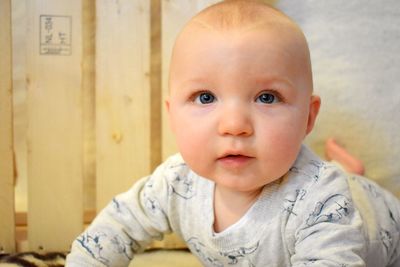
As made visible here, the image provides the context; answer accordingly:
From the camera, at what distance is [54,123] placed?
4.07ft

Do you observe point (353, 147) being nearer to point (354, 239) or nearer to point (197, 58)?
point (354, 239)

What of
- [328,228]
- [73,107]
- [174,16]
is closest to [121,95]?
[73,107]

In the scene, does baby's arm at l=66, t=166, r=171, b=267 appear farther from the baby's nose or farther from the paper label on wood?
the paper label on wood

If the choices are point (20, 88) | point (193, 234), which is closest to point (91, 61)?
point (20, 88)

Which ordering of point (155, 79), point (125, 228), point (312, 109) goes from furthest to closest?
point (155, 79), point (125, 228), point (312, 109)

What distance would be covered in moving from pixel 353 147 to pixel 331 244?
1.93 ft

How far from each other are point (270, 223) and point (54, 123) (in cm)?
63

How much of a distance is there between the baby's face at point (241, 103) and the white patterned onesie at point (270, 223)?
0.08m

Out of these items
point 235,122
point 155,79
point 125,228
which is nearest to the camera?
point 235,122

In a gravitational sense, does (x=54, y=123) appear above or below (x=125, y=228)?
above

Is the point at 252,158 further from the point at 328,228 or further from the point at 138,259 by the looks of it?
the point at 138,259

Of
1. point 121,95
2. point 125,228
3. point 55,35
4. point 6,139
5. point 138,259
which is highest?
point 55,35

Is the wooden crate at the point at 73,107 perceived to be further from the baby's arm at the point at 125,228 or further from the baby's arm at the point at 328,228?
the baby's arm at the point at 328,228

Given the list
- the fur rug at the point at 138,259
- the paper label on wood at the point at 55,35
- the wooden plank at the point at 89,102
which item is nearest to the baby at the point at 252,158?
the fur rug at the point at 138,259
